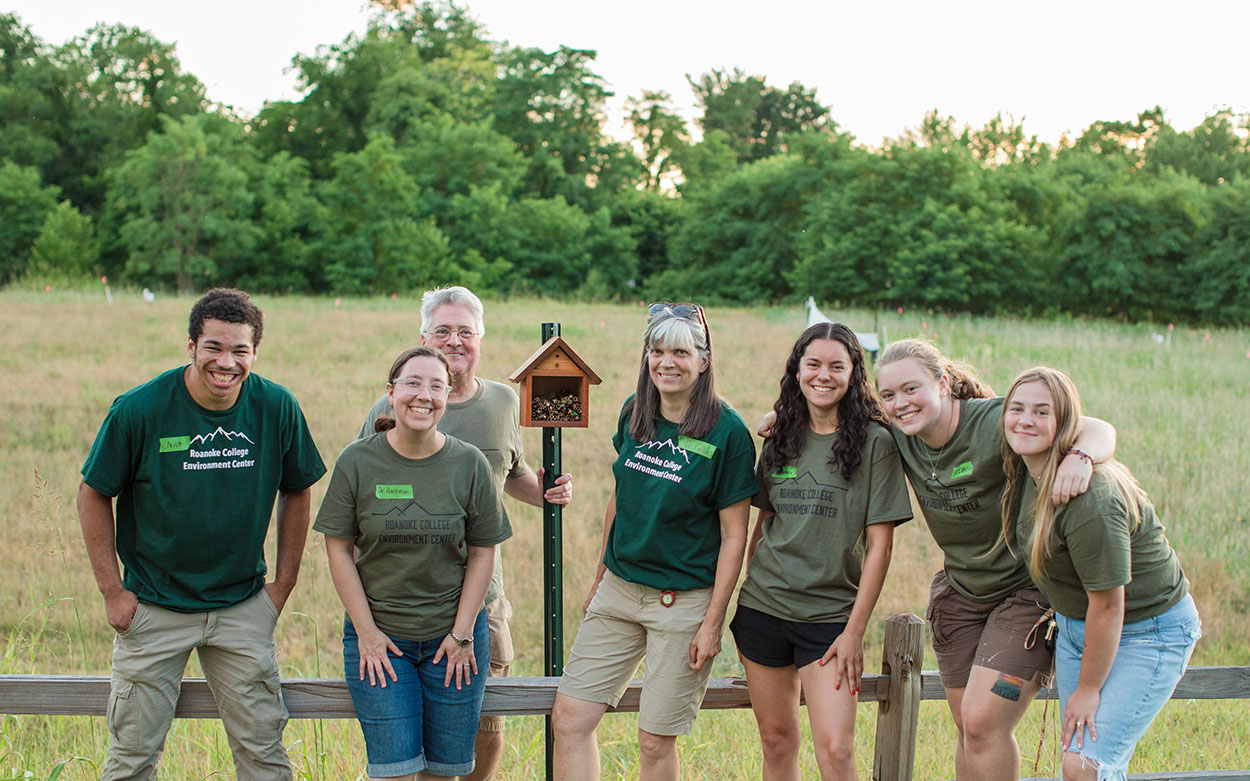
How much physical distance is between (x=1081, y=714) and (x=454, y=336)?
9.10 ft

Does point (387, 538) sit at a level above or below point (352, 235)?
below

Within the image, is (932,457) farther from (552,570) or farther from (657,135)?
(657,135)

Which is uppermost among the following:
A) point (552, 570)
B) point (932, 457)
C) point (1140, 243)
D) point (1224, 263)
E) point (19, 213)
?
point (19, 213)

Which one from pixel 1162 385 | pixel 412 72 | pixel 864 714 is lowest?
pixel 864 714

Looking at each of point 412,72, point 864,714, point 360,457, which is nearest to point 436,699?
point 360,457

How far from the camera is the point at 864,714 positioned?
20.4 feet

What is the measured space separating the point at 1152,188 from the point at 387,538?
4630 centimetres

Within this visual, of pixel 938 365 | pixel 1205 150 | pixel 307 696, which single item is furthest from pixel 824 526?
pixel 1205 150

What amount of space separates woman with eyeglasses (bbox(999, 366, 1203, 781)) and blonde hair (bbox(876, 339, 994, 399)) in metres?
0.31

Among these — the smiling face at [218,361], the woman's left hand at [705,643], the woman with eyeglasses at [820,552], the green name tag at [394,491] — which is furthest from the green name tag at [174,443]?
the woman with eyeglasses at [820,552]

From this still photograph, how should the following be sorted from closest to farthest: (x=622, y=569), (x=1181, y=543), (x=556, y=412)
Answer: (x=622, y=569), (x=556, y=412), (x=1181, y=543)

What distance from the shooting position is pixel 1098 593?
316 cm

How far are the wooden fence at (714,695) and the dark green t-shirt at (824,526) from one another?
1.17ft

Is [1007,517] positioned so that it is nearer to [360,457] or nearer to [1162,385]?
[360,457]
